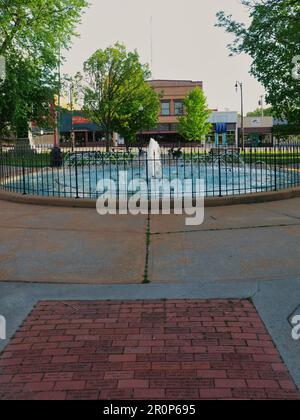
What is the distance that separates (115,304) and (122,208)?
236 inches

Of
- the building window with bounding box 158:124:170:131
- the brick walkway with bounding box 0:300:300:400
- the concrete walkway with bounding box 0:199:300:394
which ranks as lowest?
the brick walkway with bounding box 0:300:300:400

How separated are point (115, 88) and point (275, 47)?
2307cm

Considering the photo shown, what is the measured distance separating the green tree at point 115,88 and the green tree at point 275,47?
1976 centimetres

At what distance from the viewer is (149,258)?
23.0 feet

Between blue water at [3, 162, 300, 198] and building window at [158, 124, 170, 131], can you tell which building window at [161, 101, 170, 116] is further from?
blue water at [3, 162, 300, 198]

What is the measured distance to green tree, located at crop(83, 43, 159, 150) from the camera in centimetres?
4456

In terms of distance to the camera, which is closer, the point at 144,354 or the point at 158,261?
the point at 144,354

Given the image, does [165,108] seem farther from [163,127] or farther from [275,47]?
[275,47]

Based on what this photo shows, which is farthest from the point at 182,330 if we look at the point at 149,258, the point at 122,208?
the point at 122,208

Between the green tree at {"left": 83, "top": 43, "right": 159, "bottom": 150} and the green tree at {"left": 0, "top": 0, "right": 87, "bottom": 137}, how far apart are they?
35.8 feet

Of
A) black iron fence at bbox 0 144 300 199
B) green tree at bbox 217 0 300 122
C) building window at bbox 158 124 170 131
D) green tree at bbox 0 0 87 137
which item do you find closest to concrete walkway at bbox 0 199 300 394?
black iron fence at bbox 0 144 300 199

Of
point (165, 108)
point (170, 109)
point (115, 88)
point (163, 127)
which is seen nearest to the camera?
point (115, 88)

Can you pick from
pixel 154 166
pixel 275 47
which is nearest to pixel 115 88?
pixel 275 47

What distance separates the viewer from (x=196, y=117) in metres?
70.2
